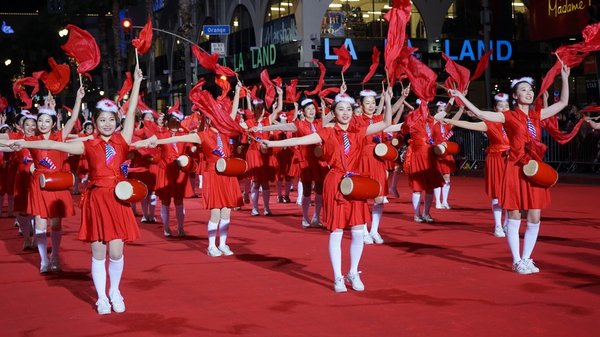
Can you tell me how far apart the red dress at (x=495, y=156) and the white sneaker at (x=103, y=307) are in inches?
187

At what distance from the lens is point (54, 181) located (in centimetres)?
906

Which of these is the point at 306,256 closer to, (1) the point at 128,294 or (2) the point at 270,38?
(1) the point at 128,294

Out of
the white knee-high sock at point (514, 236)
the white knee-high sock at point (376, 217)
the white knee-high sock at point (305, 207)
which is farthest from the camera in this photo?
the white knee-high sock at point (305, 207)

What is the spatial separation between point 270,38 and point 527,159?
117ft

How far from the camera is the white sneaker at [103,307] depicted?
7.94 m

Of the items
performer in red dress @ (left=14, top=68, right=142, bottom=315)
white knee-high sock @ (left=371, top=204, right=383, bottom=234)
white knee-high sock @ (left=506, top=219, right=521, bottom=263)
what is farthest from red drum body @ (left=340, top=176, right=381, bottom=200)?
white knee-high sock @ (left=371, top=204, right=383, bottom=234)

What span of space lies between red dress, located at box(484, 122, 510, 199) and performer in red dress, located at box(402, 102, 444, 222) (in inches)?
104

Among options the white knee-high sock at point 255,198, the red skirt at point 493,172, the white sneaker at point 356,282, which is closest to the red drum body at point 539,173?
the red skirt at point 493,172

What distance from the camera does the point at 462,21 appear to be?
140ft

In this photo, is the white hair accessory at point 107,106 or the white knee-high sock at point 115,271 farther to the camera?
the white hair accessory at point 107,106

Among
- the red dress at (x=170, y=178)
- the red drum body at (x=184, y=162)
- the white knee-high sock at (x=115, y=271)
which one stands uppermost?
the red drum body at (x=184, y=162)

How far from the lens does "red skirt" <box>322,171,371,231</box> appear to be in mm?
8562

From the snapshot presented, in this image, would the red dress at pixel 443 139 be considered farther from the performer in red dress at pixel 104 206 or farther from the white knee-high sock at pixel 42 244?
the performer in red dress at pixel 104 206

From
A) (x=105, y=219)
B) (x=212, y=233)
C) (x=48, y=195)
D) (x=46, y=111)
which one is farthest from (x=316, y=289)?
(x=46, y=111)
